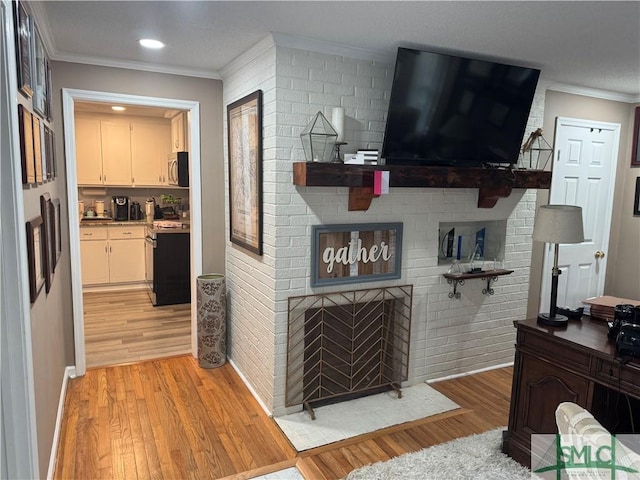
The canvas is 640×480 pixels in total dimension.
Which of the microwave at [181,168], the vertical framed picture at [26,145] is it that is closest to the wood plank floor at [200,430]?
the vertical framed picture at [26,145]

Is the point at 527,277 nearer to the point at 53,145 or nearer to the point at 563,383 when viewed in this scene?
the point at 563,383

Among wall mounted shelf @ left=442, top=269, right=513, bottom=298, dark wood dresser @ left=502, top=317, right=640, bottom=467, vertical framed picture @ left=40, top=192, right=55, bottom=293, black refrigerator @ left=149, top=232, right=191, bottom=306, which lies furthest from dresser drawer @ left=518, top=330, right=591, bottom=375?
black refrigerator @ left=149, top=232, right=191, bottom=306

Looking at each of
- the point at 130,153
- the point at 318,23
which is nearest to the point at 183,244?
the point at 130,153

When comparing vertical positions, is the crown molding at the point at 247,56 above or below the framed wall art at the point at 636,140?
above

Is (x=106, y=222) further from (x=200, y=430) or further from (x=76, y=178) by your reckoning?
(x=200, y=430)

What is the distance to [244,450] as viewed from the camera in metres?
2.66

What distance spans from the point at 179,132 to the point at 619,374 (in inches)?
196

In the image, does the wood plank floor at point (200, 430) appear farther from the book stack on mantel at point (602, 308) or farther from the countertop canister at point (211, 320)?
the book stack on mantel at point (602, 308)

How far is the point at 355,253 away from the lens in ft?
10.2

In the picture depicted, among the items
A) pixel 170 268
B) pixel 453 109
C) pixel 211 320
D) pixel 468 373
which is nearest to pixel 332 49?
pixel 453 109

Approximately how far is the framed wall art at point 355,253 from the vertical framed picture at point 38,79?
161cm

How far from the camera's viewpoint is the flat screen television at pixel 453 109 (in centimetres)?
280

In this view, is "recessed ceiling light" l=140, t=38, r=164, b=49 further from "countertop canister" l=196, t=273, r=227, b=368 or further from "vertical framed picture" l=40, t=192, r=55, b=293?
"countertop canister" l=196, t=273, r=227, b=368

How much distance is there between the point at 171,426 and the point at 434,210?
7.43ft
